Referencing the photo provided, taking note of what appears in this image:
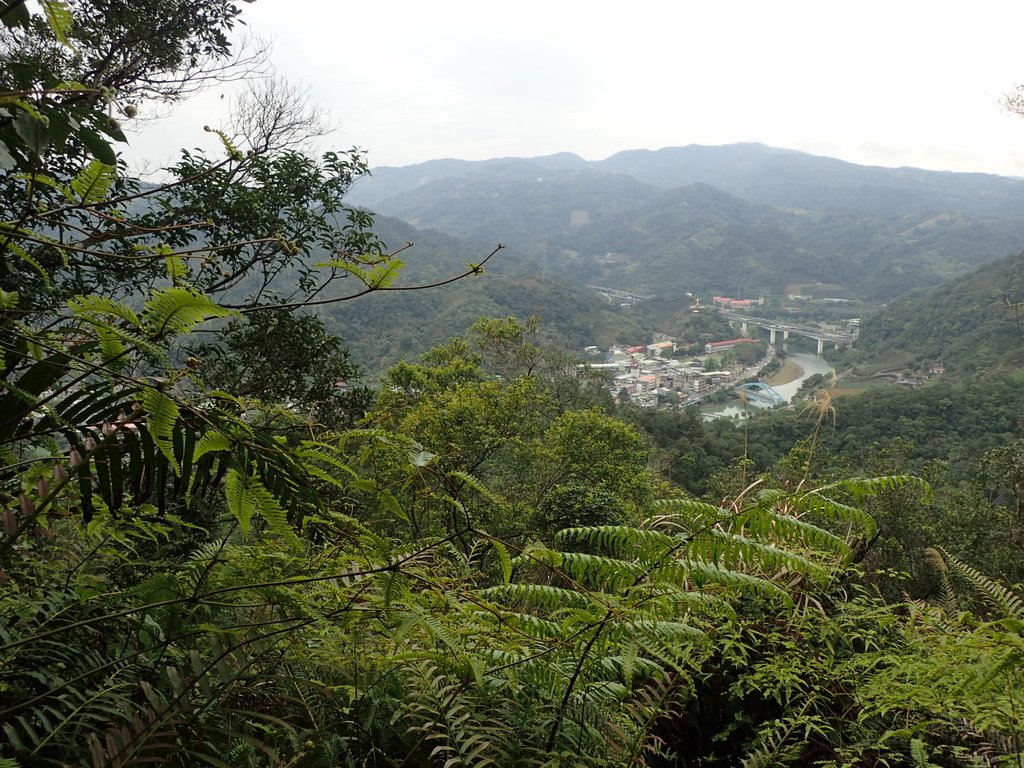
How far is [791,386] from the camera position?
39.6 meters

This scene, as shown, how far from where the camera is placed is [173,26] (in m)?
5.55

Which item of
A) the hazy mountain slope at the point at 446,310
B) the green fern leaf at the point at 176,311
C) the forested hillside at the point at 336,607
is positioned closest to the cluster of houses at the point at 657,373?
the hazy mountain slope at the point at 446,310

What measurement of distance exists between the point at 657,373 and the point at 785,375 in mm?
9870

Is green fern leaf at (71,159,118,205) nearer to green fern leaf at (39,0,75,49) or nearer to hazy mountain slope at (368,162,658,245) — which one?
green fern leaf at (39,0,75,49)

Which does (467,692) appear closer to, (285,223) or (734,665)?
(734,665)

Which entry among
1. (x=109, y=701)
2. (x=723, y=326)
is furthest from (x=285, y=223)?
(x=723, y=326)

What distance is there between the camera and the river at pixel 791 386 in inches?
1385

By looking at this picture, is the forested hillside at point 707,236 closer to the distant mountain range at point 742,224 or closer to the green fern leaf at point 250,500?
the distant mountain range at point 742,224

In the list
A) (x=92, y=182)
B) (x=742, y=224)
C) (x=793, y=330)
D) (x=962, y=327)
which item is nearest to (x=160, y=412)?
(x=92, y=182)

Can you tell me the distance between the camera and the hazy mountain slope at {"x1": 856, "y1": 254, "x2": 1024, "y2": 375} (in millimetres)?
34281

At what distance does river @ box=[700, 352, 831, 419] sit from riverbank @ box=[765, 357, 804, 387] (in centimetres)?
34

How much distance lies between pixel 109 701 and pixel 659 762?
4.54 ft

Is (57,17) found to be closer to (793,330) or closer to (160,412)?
(160,412)

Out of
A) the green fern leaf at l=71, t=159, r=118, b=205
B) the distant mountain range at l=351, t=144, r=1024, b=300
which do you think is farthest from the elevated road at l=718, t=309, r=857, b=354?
the green fern leaf at l=71, t=159, r=118, b=205
